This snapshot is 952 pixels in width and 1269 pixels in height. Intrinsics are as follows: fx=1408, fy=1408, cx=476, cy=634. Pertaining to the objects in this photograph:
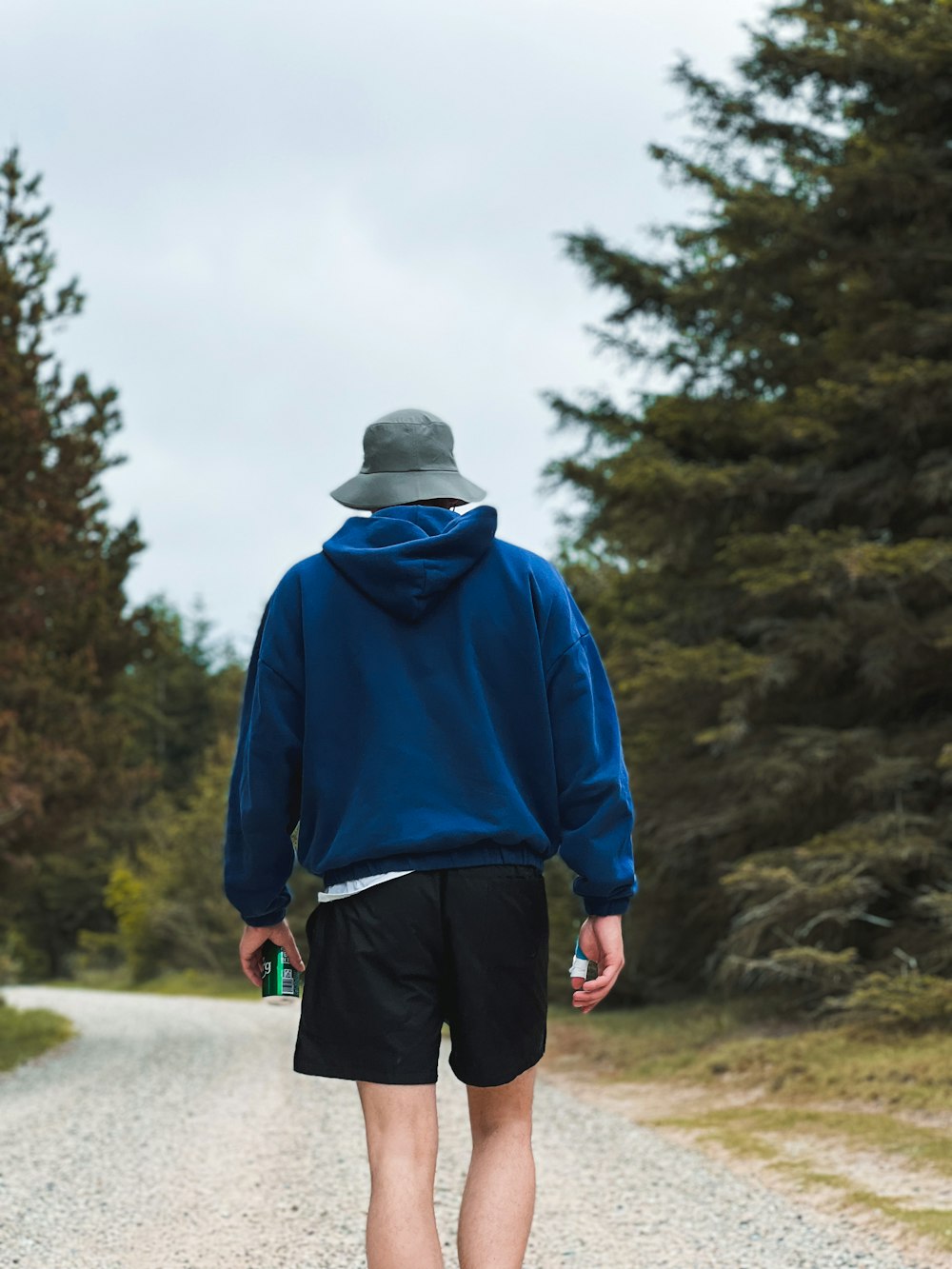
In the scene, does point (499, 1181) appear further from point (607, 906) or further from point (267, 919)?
point (267, 919)

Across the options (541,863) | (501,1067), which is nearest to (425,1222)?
(501,1067)

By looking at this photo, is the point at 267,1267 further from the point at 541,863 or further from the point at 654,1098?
the point at 654,1098

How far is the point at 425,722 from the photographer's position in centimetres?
258

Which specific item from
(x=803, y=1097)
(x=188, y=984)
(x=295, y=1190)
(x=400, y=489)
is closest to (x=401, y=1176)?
(x=400, y=489)

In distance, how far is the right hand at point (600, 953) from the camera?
2.67 meters

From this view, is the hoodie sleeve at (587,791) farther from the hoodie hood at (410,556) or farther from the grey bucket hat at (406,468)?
the grey bucket hat at (406,468)

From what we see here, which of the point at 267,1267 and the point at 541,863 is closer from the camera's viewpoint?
the point at 541,863

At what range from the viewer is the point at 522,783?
2.66m

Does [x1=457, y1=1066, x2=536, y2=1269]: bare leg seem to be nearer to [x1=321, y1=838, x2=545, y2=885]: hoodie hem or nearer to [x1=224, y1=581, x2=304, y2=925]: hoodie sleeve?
[x1=321, y1=838, x2=545, y2=885]: hoodie hem

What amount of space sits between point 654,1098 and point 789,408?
19.1 ft

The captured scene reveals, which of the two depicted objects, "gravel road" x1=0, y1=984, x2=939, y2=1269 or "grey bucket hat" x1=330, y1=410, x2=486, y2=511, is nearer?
"grey bucket hat" x1=330, y1=410, x2=486, y2=511

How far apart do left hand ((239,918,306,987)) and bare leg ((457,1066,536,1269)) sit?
463 mm

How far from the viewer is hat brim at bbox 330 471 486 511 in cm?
277

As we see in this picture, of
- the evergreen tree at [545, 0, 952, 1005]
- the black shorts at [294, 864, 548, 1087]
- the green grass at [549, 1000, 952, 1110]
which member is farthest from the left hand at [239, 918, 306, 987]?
the evergreen tree at [545, 0, 952, 1005]
